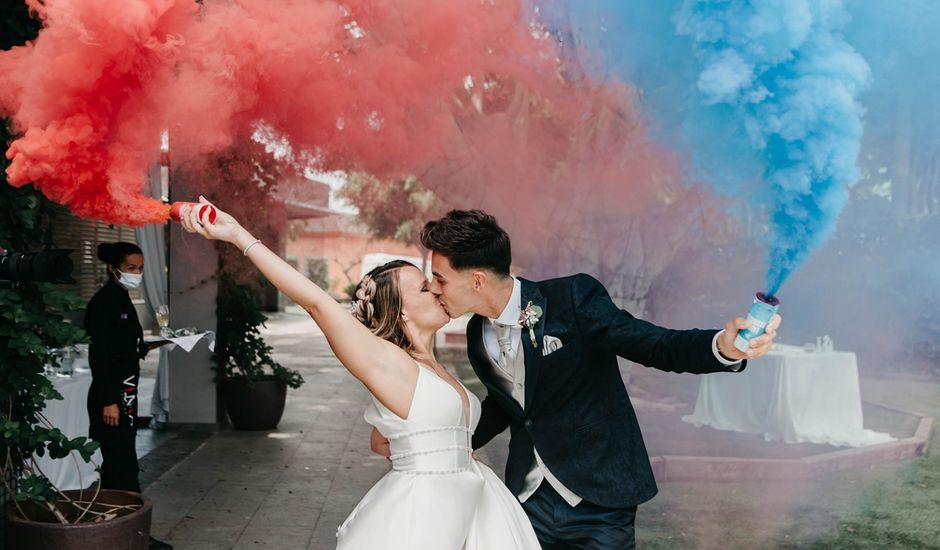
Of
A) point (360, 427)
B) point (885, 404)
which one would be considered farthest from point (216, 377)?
point (885, 404)

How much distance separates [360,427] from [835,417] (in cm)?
507

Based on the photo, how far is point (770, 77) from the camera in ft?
11.7

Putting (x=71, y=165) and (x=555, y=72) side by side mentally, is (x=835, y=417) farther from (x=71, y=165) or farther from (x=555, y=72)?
(x=71, y=165)

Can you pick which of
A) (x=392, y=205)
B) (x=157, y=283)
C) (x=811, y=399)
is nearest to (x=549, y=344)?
(x=811, y=399)

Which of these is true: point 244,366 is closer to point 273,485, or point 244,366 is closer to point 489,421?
point 273,485

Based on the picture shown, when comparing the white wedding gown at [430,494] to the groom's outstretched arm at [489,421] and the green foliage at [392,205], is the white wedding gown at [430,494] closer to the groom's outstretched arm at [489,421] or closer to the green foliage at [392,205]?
the groom's outstretched arm at [489,421]

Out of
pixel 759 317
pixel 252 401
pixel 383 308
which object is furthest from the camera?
pixel 252 401

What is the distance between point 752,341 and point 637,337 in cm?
45

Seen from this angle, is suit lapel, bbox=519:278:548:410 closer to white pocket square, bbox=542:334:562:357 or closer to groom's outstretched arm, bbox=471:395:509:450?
white pocket square, bbox=542:334:562:357

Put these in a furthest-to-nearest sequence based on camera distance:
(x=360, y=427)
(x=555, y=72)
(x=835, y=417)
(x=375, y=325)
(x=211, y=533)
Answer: (x=360, y=427)
(x=835, y=417)
(x=555, y=72)
(x=211, y=533)
(x=375, y=325)

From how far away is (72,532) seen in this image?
11.7ft

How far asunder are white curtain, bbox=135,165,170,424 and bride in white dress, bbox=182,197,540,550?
6352 mm

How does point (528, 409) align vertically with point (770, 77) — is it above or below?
below

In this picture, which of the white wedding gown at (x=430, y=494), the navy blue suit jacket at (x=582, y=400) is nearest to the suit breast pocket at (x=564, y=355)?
the navy blue suit jacket at (x=582, y=400)
